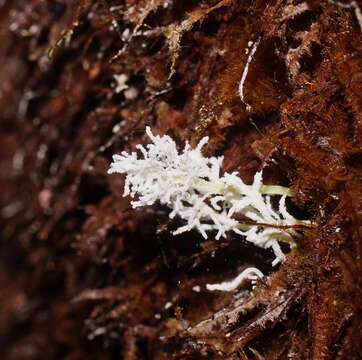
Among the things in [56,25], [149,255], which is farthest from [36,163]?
[149,255]

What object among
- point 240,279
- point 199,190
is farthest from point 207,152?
point 240,279

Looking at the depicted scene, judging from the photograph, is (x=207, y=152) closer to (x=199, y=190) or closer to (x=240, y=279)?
(x=199, y=190)

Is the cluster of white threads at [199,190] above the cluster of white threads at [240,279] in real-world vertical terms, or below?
above

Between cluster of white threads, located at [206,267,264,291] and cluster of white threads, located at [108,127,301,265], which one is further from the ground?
cluster of white threads, located at [108,127,301,265]

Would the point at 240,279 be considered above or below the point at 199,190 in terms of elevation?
below

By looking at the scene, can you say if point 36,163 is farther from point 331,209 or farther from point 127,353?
point 331,209
